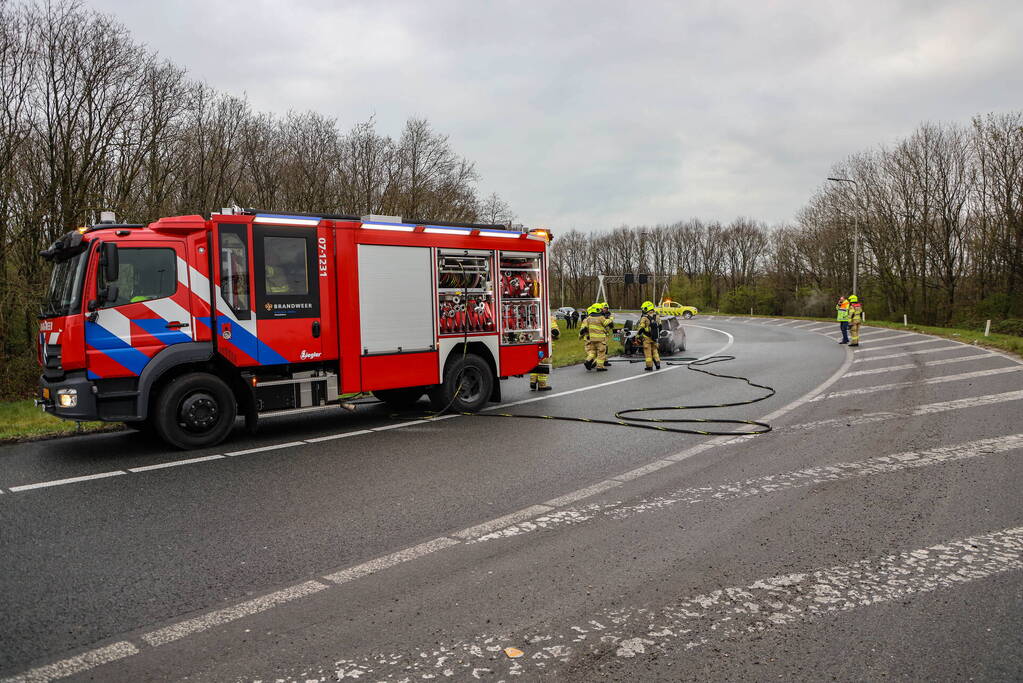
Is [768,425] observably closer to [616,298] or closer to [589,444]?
[589,444]

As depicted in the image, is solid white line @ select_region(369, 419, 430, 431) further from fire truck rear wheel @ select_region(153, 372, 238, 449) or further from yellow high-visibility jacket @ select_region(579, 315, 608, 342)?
yellow high-visibility jacket @ select_region(579, 315, 608, 342)

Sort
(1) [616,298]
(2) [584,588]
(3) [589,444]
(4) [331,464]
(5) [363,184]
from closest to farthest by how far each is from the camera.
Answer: (2) [584,588] < (4) [331,464] < (3) [589,444] < (5) [363,184] < (1) [616,298]

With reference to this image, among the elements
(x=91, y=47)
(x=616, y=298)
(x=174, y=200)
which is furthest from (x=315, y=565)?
(x=616, y=298)

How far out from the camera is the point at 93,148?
19.6m

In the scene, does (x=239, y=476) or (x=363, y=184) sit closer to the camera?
(x=239, y=476)

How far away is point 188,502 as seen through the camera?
18.7 ft

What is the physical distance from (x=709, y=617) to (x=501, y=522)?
185 cm

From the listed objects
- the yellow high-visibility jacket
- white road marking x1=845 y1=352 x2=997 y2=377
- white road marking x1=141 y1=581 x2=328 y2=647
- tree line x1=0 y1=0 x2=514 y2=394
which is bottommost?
white road marking x1=141 y1=581 x2=328 y2=647

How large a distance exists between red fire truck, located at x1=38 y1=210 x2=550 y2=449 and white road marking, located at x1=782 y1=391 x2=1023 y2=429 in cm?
460

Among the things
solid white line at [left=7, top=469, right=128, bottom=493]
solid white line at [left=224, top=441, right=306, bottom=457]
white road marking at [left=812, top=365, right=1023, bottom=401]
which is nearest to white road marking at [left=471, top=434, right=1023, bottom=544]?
white road marking at [left=812, top=365, right=1023, bottom=401]

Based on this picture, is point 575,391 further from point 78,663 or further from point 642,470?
point 78,663

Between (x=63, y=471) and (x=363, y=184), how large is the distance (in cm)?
2881

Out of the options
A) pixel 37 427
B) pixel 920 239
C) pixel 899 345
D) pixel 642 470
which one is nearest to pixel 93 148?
pixel 37 427

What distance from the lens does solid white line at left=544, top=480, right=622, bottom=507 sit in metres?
5.48
